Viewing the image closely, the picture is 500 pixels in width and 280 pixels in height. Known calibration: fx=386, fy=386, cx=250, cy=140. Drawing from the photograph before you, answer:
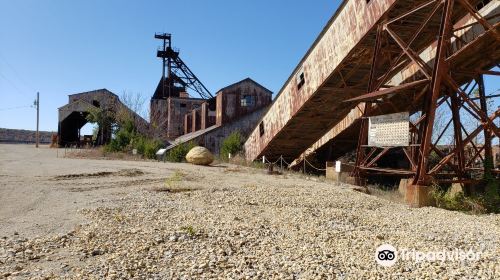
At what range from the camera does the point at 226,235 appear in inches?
192

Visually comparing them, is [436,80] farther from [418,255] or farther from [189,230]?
[189,230]

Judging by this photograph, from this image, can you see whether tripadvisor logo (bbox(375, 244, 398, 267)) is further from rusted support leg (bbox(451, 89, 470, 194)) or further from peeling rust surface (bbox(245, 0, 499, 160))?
peeling rust surface (bbox(245, 0, 499, 160))

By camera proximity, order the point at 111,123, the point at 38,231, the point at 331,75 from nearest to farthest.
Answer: the point at 38,231, the point at 331,75, the point at 111,123

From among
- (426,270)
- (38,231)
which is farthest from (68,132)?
(426,270)

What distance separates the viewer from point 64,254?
4105 mm

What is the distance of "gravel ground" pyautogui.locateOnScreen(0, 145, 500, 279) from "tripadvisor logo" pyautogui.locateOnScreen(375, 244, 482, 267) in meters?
0.09

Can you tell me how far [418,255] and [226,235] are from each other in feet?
7.34

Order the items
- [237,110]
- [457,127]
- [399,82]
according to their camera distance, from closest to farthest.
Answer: [457,127] < [399,82] < [237,110]

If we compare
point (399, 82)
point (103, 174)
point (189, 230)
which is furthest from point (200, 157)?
point (189, 230)

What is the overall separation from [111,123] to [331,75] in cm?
2759

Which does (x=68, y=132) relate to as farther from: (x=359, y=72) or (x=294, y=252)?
(x=294, y=252)

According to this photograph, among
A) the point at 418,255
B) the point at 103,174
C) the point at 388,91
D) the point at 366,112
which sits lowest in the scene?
the point at 418,255

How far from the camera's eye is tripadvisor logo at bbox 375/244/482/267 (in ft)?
13.4

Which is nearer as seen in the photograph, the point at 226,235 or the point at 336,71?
the point at 226,235
